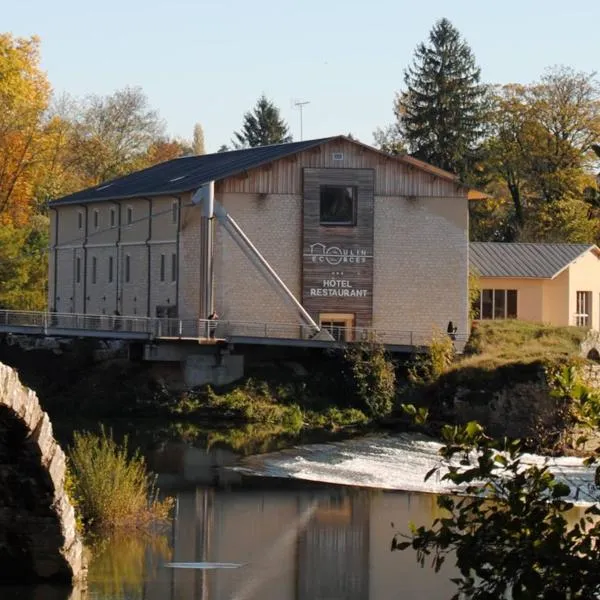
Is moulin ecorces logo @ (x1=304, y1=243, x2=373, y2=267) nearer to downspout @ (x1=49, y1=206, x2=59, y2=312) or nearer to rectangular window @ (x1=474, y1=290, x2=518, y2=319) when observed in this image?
rectangular window @ (x1=474, y1=290, x2=518, y2=319)

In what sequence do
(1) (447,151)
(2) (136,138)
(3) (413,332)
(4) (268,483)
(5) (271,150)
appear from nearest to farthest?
1. (4) (268,483)
2. (3) (413,332)
3. (5) (271,150)
4. (1) (447,151)
5. (2) (136,138)

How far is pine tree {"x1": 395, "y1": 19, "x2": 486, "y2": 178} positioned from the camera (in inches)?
3164

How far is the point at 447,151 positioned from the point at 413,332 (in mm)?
33224

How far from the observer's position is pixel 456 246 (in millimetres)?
50906

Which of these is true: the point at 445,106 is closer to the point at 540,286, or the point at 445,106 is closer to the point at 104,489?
the point at 540,286

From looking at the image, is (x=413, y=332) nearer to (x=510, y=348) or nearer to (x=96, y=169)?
(x=510, y=348)

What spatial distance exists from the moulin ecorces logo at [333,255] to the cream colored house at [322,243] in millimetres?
31

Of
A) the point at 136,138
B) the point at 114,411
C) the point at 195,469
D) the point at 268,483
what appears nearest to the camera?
the point at 268,483

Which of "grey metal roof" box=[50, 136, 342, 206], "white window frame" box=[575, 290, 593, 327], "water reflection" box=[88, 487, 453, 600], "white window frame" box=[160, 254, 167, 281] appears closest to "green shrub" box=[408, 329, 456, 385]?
"grey metal roof" box=[50, 136, 342, 206]

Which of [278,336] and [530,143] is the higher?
[530,143]

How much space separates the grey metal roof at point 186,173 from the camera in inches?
1957

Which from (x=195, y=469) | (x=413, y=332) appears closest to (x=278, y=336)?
(x=413, y=332)

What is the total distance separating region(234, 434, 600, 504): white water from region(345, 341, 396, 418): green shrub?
3.55 meters

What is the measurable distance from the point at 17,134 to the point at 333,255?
23.9m
